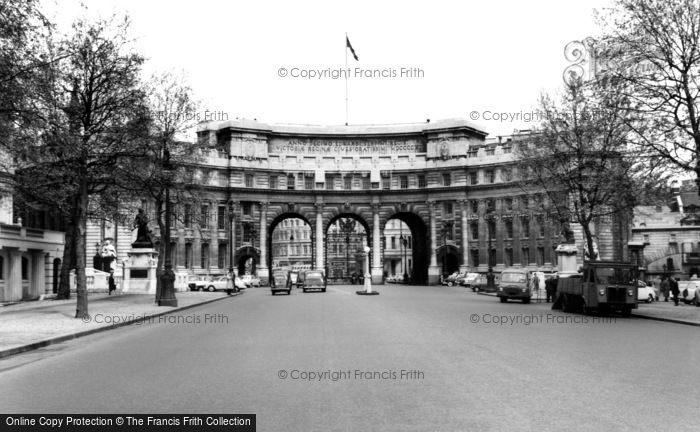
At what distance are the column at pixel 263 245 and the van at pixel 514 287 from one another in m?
51.2

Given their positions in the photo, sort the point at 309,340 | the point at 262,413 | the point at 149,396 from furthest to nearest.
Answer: the point at 309,340 < the point at 149,396 < the point at 262,413

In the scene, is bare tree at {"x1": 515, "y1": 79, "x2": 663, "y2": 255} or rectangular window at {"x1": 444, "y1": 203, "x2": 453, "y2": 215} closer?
bare tree at {"x1": 515, "y1": 79, "x2": 663, "y2": 255}

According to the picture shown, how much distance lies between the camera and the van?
40312 millimetres

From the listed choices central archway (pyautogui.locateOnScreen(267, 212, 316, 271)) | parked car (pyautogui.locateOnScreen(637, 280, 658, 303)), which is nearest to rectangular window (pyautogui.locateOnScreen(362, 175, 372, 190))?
central archway (pyautogui.locateOnScreen(267, 212, 316, 271))

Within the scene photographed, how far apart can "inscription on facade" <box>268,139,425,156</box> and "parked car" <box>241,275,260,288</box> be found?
740 inches

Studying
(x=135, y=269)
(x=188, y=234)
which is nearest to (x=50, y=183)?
(x=135, y=269)

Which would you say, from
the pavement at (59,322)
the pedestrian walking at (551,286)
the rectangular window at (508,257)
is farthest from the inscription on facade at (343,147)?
the pavement at (59,322)

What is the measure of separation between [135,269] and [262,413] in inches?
1608

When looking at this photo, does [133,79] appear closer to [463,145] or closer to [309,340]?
[309,340]

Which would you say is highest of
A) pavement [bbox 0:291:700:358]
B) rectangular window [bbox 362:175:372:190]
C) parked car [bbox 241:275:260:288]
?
rectangular window [bbox 362:175:372:190]

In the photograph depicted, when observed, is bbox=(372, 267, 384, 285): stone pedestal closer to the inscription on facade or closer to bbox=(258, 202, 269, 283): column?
bbox=(258, 202, 269, 283): column

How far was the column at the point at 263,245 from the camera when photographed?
3531 inches

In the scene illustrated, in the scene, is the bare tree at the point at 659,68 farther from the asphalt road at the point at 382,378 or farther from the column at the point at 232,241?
A: the column at the point at 232,241

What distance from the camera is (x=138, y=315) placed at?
88.2 ft
